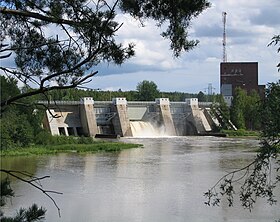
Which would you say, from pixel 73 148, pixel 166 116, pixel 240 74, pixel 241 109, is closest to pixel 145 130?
pixel 166 116

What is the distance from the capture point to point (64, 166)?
14086mm

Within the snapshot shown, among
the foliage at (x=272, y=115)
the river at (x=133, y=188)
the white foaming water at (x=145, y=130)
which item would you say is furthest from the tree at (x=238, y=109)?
the foliage at (x=272, y=115)

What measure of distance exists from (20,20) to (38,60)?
0.85ft

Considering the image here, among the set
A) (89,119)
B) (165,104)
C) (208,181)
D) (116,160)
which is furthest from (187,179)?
(165,104)

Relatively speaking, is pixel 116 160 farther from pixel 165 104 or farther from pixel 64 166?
pixel 165 104

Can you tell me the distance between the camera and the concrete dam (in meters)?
27.8

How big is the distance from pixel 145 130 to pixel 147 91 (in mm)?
13055

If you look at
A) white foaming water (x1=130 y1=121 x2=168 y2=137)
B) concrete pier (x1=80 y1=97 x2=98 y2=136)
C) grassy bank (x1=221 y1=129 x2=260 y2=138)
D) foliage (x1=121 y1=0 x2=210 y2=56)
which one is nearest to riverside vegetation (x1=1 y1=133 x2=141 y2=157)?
concrete pier (x1=80 y1=97 x2=98 y2=136)

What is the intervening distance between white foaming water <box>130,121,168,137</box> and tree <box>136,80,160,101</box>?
436 inches

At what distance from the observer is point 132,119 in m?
30.8

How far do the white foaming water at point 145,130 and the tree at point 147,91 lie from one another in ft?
36.3

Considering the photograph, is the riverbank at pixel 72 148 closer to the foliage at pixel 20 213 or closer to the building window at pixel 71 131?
the building window at pixel 71 131

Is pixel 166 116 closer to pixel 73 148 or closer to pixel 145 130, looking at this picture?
pixel 145 130

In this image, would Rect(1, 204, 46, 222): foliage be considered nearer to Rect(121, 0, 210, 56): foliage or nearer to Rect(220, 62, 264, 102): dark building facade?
Rect(121, 0, 210, 56): foliage
